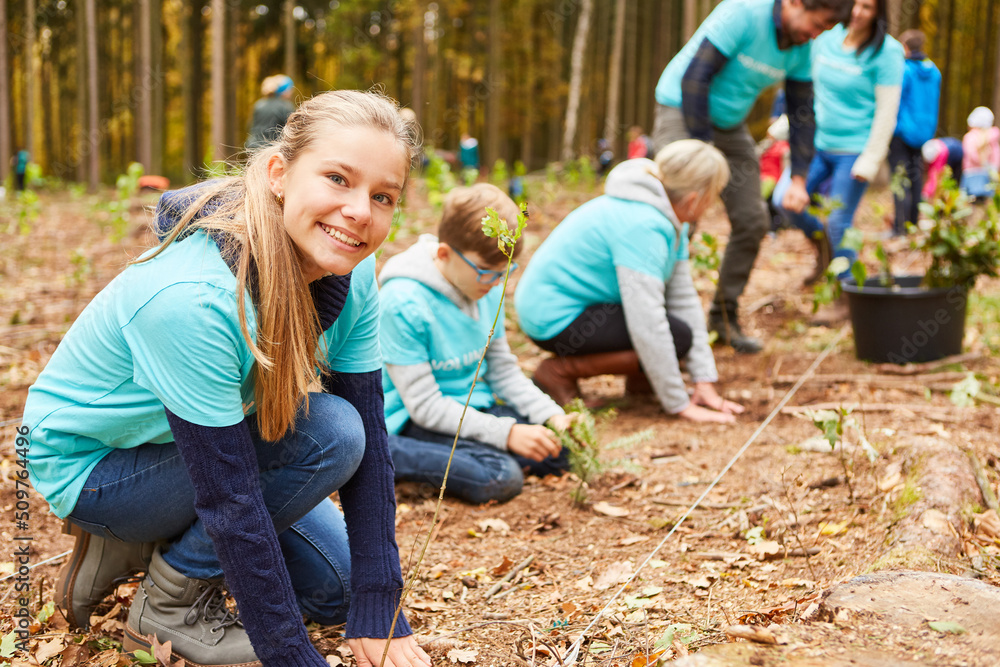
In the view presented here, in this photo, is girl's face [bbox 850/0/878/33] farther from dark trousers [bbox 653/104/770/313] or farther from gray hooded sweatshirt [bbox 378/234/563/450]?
gray hooded sweatshirt [bbox 378/234/563/450]

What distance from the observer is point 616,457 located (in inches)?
123

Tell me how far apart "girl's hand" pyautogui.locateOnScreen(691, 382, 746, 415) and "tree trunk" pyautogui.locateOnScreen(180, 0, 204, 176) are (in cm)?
1226

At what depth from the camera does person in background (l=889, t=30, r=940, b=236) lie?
7.09m

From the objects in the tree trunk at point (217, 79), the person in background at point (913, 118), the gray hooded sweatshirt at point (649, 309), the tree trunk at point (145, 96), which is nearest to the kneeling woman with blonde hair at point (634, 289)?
the gray hooded sweatshirt at point (649, 309)

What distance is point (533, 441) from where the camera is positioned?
2699 mm

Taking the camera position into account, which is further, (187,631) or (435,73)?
(435,73)

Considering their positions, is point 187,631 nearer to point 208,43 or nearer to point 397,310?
point 397,310

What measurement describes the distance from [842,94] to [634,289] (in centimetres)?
262

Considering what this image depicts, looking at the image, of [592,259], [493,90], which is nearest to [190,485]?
[592,259]

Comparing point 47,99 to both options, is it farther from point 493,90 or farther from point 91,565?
point 91,565

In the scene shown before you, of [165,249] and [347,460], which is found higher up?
[165,249]

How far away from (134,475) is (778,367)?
125 inches

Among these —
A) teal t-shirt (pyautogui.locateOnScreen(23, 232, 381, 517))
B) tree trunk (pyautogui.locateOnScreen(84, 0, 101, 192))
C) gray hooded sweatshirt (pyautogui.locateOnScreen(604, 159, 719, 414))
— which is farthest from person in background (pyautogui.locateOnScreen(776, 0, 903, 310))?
tree trunk (pyautogui.locateOnScreen(84, 0, 101, 192))

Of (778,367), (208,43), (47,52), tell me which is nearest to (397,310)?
(778,367)
